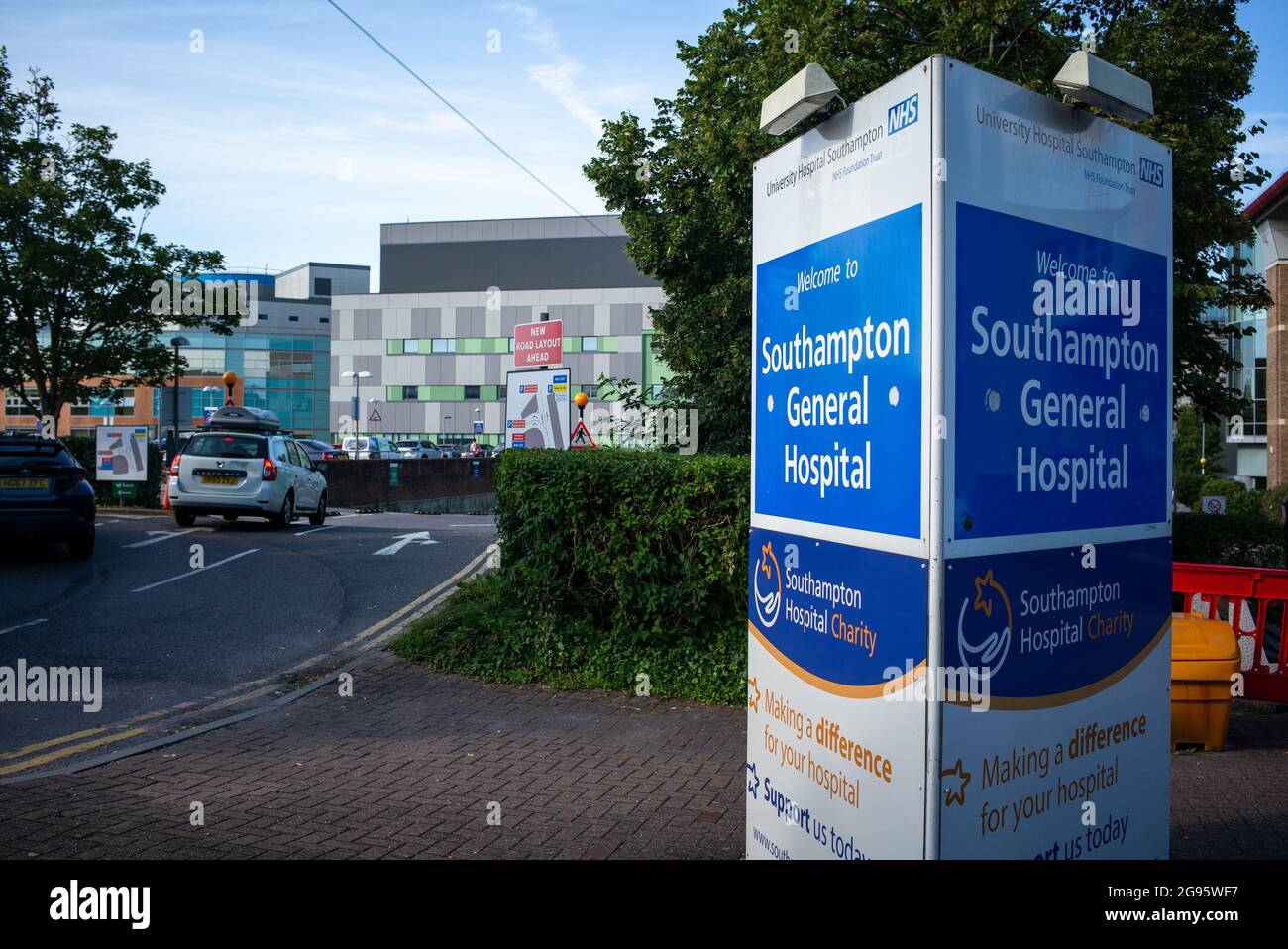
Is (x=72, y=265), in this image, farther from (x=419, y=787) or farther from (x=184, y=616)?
(x=419, y=787)

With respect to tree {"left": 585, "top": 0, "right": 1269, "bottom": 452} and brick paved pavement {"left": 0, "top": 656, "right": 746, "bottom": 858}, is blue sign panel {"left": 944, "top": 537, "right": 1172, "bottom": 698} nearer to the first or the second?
brick paved pavement {"left": 0, "top": 656, "right": 746, "bottom": 858}

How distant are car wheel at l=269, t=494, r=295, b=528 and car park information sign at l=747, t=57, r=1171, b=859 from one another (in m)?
16.6

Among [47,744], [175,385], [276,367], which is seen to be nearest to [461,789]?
[47,744]

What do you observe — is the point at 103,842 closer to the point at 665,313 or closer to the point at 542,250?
the point at 665,313

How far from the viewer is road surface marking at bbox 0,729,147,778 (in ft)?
19.8

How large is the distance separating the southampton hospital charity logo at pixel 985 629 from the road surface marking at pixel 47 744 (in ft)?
A: 18.9

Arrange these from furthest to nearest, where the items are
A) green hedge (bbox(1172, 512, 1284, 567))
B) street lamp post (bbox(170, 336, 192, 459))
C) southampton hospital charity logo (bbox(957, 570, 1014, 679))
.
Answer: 1. street lamp post (bbox(170, 336, 192, 459))
2. green hedge (bbox(1172, 512, 1284, 567))
3. southampton hospital charity logo (bbox(957, 570, 1014, 679))

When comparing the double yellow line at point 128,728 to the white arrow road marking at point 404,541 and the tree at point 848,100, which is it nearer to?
the white arrow road marking at point 404,541

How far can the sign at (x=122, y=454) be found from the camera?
24109mm

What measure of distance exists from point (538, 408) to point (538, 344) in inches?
38.4

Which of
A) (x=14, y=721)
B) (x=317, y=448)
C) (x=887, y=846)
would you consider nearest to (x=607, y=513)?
(x=14, y=721)

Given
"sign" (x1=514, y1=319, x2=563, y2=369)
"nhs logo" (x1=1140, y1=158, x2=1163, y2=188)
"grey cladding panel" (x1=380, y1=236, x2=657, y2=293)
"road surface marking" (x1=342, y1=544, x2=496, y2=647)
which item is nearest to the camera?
"nhs logo" (x1=1140, y1=158, x2=1163, y2=188)

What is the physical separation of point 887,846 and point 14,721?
20.9ft

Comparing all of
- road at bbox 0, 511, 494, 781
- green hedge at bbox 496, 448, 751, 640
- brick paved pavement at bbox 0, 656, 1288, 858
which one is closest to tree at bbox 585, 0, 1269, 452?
road at bbox 0, 511, 494, 781
